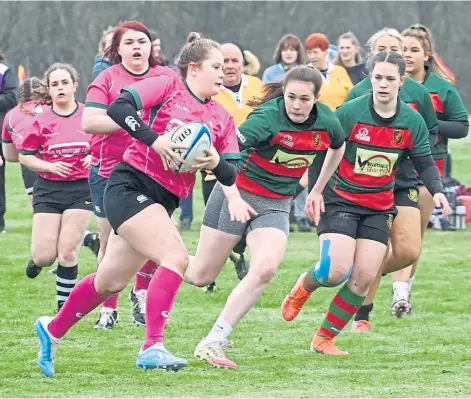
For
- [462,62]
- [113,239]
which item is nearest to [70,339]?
[113,239]

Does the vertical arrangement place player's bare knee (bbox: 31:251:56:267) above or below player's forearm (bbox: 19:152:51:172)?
below

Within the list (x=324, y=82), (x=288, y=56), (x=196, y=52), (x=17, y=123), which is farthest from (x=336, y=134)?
(x=288, y=56)

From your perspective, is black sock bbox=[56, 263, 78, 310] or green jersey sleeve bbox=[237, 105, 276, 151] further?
black sock bbox=[56, 263, 78, 310]

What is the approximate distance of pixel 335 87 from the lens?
13359mm

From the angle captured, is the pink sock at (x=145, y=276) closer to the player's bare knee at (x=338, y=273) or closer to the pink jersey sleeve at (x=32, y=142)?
the pink jersey sleeve at (x=32, y=142)

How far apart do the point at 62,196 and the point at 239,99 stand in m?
2.13

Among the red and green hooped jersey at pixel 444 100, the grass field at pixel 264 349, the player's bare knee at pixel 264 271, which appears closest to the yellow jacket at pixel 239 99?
the grass field at pixel 264 349

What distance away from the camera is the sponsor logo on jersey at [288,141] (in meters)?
7.28

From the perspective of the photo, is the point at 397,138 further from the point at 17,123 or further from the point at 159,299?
the point at 17,123

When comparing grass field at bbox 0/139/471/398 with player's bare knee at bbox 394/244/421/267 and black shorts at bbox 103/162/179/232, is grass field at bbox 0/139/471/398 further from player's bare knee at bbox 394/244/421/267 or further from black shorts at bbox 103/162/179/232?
black shorts at bbox 103/162/179/232

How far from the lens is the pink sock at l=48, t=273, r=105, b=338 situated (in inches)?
272

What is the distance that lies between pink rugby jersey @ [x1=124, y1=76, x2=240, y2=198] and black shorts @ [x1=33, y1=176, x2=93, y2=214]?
2515 millimetres

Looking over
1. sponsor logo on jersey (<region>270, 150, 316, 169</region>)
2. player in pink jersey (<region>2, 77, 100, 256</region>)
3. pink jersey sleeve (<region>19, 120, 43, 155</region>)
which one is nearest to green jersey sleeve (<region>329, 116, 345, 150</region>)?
sponsor logo on jersey (<region>270, 150, 316, 169</region>)

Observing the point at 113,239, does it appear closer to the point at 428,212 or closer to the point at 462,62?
the point at 428,212
